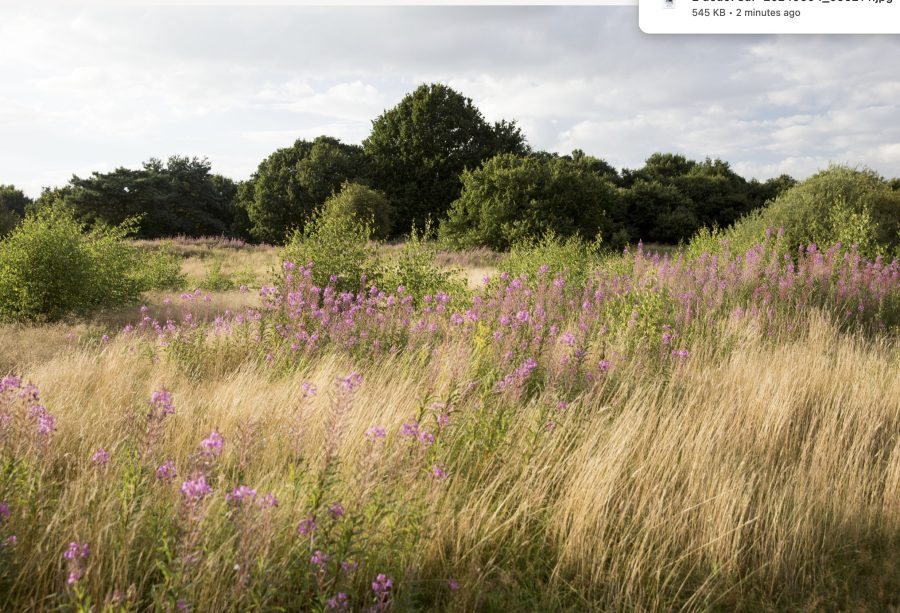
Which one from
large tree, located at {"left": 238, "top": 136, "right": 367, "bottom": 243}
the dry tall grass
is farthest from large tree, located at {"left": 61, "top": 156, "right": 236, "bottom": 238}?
the dry tall grass

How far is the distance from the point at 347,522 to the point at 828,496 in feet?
8.99

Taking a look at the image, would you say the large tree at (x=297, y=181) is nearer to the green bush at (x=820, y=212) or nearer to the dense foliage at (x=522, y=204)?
the dense foliage at (x=522, y=204)

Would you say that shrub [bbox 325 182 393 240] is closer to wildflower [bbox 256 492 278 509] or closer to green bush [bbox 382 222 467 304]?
green bush [bbox 382 222 467 304]

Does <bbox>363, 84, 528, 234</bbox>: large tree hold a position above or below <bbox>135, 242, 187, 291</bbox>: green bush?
above

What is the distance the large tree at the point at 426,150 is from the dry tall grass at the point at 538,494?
31.9m

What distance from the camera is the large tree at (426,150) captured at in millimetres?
36406

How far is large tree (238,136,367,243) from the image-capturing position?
116ft

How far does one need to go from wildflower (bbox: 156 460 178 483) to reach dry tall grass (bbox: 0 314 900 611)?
88 mm

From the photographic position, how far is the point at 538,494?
311 cm

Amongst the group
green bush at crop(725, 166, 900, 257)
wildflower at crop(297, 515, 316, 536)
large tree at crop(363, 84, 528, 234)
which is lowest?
wildflower at crop(297, 515, 316, 536)

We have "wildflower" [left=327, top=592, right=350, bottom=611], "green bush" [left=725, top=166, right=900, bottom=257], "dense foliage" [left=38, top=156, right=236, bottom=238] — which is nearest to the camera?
"wildflower" [left=327, top=592, right=350, bottom=611]

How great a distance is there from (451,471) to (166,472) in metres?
1.32

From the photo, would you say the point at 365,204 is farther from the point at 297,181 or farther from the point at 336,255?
the point at 336,255

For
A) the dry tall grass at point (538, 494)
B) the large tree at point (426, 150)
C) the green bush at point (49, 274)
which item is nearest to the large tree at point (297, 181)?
the large tree at point (426, 150)
